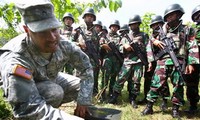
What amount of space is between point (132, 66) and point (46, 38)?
3.67 m

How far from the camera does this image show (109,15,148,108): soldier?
5309 millimetres

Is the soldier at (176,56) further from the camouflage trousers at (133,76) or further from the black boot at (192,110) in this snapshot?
the camouflage trousers at (133,76)

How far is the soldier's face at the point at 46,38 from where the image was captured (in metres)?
1.92

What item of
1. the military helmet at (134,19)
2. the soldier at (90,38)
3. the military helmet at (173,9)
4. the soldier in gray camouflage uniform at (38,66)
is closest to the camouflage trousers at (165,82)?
the military helmet at (173,9)

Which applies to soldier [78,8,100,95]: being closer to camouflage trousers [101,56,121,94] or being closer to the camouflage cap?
camouflage trousers [101,56,121,94]

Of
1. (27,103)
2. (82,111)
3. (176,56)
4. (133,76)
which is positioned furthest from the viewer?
(133,76)

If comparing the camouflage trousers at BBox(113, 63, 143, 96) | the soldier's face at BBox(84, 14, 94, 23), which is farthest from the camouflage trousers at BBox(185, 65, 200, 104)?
the soldier's face at BBox(84, 14, 94, 23)

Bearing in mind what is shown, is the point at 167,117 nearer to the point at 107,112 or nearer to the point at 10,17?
the point at 107,112

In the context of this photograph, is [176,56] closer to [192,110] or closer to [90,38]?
[192,110]

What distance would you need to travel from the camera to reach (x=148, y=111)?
177 inches

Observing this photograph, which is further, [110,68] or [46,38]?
[110,68]

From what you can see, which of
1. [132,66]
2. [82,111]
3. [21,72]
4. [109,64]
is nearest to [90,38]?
[109,64]

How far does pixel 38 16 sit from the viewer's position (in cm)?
193

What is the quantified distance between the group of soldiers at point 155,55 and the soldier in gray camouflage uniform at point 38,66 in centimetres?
118
